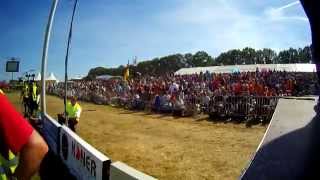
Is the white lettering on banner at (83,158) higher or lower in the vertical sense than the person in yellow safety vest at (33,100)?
lower

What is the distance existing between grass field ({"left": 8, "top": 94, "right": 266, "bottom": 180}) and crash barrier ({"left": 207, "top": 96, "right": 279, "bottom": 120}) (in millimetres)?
994

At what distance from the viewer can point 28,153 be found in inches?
80.0

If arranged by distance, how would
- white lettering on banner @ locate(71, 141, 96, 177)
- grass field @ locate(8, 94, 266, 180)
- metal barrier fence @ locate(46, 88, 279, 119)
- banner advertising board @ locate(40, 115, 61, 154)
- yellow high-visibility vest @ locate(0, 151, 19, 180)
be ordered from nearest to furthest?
yellow high-visibility vest @ locate(0, 151, 19, 180) → white lettering on banner @ locate(71, 141, 96, 177) → grass field @ locate(8, 94, 266, 180) → banner advertising board @ locate(40, 115, 61, 154) → metal barrier fence @ locate(46, 88, 279, 119)

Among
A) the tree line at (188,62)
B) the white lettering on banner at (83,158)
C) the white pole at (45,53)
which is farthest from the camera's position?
the tree line at (188,62)

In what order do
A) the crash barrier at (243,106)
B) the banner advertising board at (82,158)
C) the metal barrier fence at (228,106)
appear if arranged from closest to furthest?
1. the banner advertising board at (82,158)
2. the crash barrier at (243,106)
3. the metal barrier fence at (228,106)

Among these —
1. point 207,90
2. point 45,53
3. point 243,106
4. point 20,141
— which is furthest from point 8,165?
point 207,90

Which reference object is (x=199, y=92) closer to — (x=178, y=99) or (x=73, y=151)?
(x=178, y=99)

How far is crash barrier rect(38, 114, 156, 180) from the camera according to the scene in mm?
6586

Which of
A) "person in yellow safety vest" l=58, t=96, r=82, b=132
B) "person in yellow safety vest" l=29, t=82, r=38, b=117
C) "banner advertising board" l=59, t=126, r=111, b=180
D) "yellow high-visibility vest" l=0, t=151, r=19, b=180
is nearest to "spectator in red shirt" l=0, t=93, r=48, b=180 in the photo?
"yellow high-visibility vest" l=0, t=151, r=19, b=180

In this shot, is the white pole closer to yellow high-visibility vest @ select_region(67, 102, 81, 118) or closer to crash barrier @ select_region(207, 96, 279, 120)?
yellow high-visibility vest @ select_region(67, 102, 81, 118)

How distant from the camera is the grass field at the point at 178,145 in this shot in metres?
10.0

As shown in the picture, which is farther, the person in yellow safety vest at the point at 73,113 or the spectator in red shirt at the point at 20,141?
the person in yellow safety vest at the point at 73,113

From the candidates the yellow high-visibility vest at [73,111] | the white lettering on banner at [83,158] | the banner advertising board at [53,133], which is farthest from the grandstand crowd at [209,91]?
the white lettering on banner at [83,158]

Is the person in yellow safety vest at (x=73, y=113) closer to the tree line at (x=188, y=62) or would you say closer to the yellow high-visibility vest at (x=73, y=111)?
the yellow high-visibility vest at (x=73, y=111)
